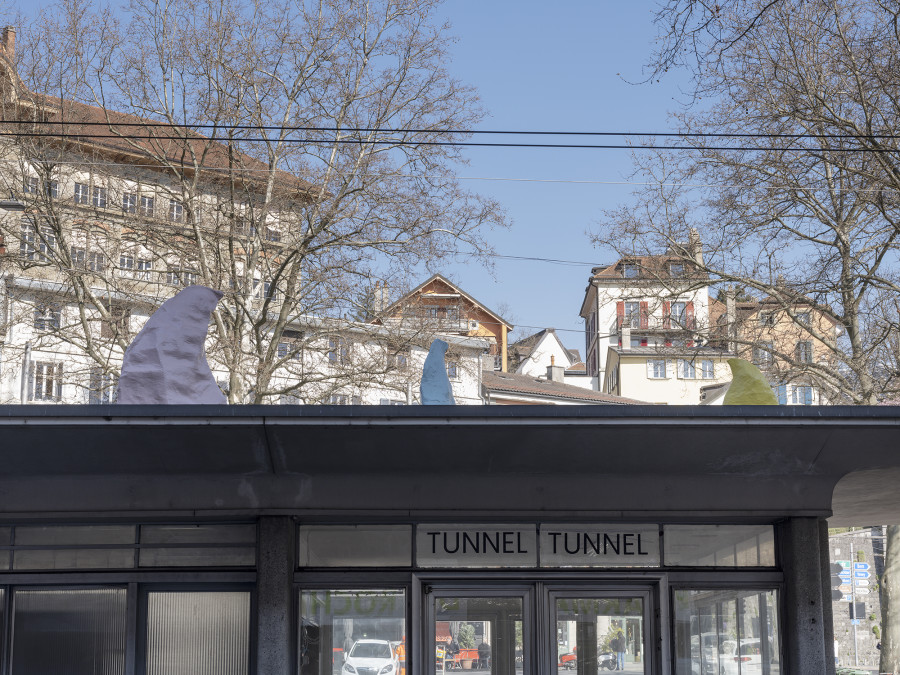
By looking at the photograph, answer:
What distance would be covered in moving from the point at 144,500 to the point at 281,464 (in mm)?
1452

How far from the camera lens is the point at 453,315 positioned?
1086 inches

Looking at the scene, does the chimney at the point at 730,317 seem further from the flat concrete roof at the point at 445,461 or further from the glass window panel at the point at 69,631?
the glass window panel at the point at 69,631

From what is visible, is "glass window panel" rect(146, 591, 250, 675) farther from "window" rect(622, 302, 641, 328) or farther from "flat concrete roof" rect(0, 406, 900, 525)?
"window" rect(622, 302, 641, 328)

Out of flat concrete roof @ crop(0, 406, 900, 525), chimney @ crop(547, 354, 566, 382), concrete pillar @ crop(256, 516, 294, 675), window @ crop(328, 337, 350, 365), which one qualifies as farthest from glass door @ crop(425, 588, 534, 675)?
chimney @ crop(547, 354, 566, 382)

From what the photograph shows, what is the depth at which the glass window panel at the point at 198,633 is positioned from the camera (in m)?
11.3

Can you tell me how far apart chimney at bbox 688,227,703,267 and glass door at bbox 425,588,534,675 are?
16.7 m

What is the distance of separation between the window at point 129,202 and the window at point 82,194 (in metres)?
0.80

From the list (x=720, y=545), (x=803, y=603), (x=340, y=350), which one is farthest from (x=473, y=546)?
(x=340, y=350)

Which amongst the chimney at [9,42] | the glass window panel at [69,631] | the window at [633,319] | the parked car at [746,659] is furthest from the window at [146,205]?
the parked car at [746,659]

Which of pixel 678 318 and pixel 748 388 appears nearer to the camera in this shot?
pixel 748 388

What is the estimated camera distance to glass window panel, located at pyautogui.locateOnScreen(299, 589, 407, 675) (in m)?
11.5

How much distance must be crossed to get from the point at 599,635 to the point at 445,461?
101 inches

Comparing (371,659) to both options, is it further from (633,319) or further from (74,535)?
(633,319)

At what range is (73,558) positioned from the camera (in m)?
11.5
